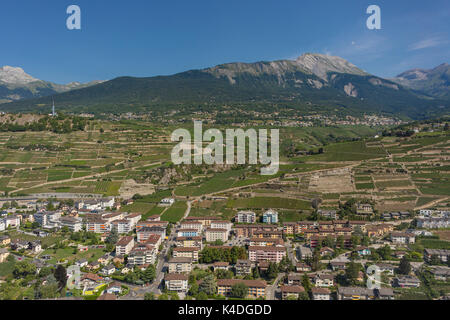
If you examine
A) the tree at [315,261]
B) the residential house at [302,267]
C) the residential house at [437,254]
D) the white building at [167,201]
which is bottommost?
the residential house at [302,267]

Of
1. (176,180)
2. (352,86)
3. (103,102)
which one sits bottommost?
(176,180)

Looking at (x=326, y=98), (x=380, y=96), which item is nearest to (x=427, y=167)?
(x=326, y=98)

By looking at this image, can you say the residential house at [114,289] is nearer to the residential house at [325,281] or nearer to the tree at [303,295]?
the tree at [303,295]

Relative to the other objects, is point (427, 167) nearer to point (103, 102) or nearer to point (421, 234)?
point (421, 234)

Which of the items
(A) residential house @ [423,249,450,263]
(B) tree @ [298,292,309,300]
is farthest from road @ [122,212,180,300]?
(A) residential house @ [423,249,450,263]

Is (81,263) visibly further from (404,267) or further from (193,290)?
(404,267)

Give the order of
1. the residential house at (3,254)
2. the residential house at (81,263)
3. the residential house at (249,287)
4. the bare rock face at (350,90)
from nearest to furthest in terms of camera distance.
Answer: the residential house at (249,287), the residential house at (81,263), the residential house at (3,254), the bare rock face at (350,90)

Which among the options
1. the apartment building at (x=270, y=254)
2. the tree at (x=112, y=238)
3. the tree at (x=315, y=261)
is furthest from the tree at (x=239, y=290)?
the tree at (x=112, y=238)
